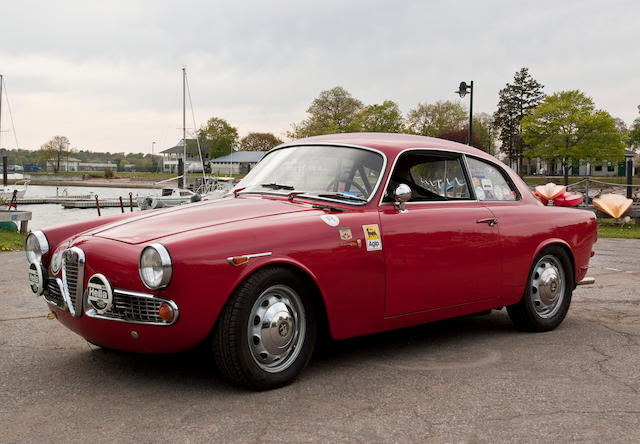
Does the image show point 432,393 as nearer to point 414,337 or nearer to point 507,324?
point 414,337

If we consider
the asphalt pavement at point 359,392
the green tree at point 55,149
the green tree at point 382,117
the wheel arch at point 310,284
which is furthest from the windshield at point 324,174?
the green tree at point 55,149

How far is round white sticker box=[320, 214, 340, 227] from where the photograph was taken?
165 inches

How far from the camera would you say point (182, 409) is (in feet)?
11.6

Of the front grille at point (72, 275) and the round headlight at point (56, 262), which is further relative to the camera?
the round headlight at point (56, 262)

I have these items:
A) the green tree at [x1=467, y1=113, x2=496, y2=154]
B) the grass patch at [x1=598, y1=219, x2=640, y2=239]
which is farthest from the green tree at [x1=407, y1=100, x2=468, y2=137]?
the grass patch at [x1=598, y1=219, x2=640, y2=239]

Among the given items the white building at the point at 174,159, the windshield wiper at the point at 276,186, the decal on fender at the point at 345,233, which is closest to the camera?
the decal on fender at the point at 345,233

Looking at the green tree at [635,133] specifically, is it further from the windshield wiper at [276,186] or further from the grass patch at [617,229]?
the windshield wiper at [276,186]

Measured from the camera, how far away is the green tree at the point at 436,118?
89.9 metres

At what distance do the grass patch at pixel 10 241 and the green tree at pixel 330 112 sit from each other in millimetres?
69442

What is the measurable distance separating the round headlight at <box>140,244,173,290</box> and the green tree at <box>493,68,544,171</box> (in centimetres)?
8486

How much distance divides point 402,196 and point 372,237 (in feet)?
1.27

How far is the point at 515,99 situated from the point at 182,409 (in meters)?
86.7

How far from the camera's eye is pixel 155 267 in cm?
356

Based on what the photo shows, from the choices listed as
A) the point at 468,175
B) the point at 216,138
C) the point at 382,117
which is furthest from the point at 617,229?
the point at 216,138
